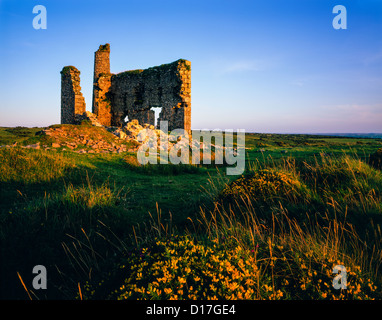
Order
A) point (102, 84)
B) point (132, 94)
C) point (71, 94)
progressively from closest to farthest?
1. point (132, 94)
2. point (71, 94)
3. point (102, 84)

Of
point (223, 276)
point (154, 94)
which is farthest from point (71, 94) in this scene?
point (223, 276)

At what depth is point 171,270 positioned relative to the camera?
2.53 meters

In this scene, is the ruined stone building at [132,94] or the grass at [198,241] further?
the ruined stone building at [132,94]

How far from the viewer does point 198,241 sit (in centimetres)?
306

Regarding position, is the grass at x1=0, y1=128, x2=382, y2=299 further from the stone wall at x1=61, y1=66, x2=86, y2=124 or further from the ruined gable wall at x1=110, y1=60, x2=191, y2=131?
the stone wall at x1=61, y1=66, x2=86, y2=124

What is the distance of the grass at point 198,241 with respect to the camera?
8.26 feet

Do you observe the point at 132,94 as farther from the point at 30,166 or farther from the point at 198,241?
the point at 198,241

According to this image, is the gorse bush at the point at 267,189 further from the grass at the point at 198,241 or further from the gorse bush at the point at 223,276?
the gorse bush at the point at 223,276

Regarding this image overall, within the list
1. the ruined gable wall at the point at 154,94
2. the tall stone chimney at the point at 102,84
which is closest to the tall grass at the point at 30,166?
the ruined gable wall at the point at 154,94

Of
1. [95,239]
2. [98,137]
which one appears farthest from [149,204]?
[98,137]

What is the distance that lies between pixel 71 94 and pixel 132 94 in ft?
20.1
